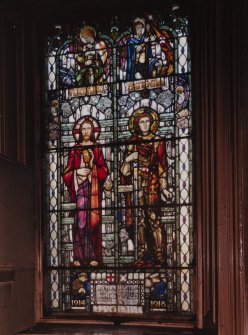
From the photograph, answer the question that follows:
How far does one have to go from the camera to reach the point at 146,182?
14.7 ft

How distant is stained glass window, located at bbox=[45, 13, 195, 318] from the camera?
14.4 ft

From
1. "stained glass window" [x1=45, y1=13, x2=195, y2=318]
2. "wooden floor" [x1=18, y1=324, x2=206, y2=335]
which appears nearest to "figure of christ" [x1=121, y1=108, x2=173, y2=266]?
"stained glass window" [x1=45, y1=13, x2=195, y2=318]

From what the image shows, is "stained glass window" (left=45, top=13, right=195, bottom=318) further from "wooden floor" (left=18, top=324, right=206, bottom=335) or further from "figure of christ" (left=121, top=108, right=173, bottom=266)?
"wooden floor" (left=18, top=324, right=206, bottom=335)

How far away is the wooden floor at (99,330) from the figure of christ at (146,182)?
445 millimetres

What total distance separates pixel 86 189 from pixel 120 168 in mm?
302

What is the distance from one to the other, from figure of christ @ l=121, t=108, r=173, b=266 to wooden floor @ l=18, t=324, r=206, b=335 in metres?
0.45

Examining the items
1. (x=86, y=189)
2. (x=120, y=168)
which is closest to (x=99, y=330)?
(x=86, y=189)

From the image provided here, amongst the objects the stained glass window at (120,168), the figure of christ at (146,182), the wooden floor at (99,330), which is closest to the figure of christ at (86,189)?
the stained glass window at (120,168)

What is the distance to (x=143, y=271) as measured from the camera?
4.43 meters

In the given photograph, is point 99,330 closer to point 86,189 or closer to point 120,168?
point 86,189

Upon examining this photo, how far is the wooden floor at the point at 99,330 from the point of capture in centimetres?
419
